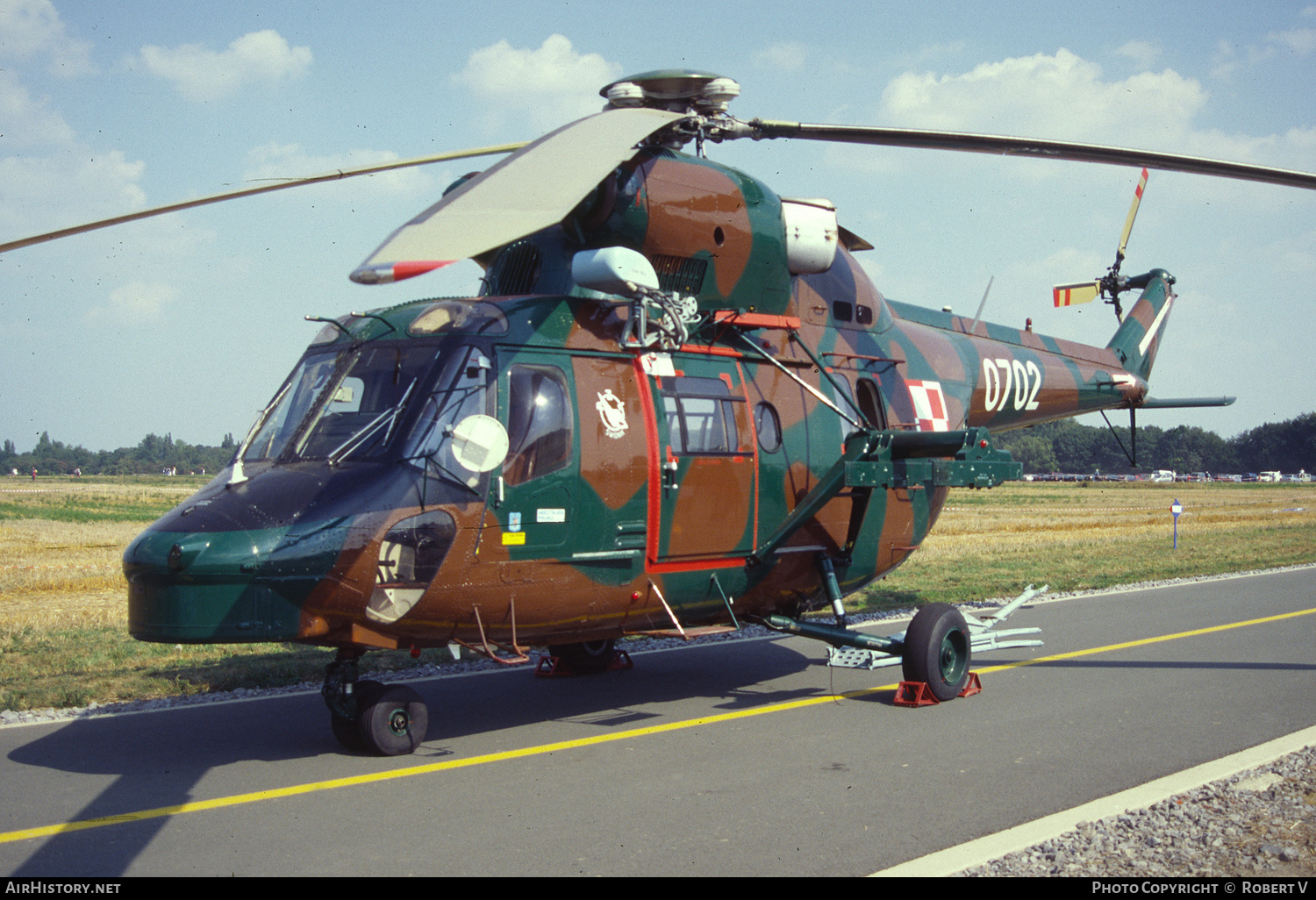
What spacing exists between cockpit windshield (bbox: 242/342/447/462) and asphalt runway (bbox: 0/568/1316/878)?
6.57 ft

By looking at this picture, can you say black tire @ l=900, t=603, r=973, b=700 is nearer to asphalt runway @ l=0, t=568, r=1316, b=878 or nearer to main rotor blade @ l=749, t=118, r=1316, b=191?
asphalt runway @ l=0, t=568, r=1316, b=878

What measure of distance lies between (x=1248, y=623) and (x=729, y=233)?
8868mm

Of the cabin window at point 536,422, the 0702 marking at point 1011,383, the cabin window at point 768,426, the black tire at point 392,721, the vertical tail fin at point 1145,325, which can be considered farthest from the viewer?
the vertical tail fin at point 1145,325

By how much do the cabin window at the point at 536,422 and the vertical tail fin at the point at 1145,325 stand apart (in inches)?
397

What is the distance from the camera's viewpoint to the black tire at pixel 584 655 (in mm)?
10172

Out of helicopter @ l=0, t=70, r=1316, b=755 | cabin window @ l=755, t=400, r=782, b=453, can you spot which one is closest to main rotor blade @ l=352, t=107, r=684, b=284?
helicopter @ l=0, t=70, r=1316, b=755

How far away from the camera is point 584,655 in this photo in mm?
10227

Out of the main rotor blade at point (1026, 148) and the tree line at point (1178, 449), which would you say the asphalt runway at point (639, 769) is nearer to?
the main rotor blade at point (1026, 148)

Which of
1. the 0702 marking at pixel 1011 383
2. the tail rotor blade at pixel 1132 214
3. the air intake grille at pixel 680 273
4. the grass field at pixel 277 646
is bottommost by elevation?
the grass field at pixel 277 646

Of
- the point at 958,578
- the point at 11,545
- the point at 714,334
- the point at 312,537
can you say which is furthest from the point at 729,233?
the point at 11,545

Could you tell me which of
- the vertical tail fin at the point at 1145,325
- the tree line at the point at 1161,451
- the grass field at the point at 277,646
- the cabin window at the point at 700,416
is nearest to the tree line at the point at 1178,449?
the tree line at the point at 1161,451

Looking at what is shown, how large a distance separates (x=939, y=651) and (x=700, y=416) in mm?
2828

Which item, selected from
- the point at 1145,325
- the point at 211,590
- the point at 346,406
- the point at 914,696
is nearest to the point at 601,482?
the point at 346,406

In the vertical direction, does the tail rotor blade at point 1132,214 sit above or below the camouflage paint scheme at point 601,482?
above
